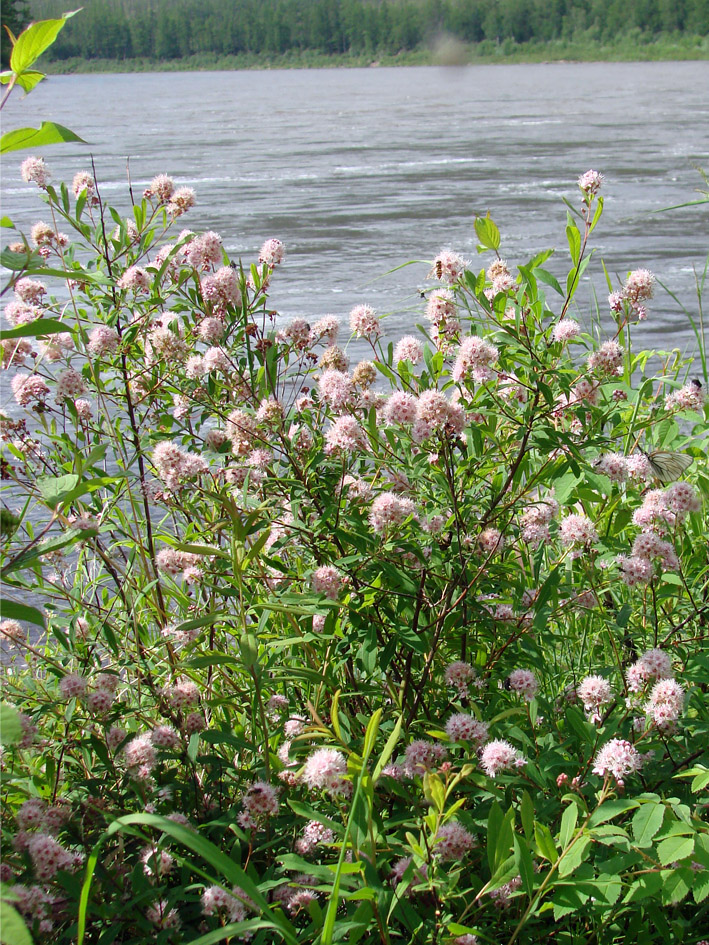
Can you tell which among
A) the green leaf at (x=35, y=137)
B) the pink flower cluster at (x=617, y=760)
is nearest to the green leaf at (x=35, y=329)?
the green leaf at (x=35, y=137)

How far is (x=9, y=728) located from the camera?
119 cm

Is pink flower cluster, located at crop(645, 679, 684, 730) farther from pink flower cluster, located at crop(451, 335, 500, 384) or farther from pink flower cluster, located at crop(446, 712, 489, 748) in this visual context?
pink flower cluster, located at crop(451, 335, 500, 384)

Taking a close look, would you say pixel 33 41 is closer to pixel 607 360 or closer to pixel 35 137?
pixel 35 137

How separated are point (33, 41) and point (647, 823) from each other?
4.97 feet

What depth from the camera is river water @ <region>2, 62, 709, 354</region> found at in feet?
29.7

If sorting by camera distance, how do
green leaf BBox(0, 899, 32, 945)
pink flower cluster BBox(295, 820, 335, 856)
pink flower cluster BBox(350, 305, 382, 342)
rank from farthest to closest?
pink flower cluster BBox(350, 305, 382, 342)
pink flower cluster BBox(295, 820, 335, 856)
green leaf BBox(0, 899, 32, 945)

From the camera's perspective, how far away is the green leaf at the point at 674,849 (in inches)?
57.4

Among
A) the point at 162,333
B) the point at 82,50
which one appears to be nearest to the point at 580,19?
the point at 82,50

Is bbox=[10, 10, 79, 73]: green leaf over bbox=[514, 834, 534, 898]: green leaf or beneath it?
Answer: over

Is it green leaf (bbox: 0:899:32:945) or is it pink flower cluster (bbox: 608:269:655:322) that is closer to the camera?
green leaf (bbox: 0:899:32:945)

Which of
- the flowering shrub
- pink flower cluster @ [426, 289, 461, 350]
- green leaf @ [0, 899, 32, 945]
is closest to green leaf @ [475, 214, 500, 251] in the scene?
the flowering shrub

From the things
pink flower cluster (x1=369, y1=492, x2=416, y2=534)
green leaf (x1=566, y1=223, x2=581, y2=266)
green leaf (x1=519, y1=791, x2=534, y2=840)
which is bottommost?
green leaf (x1=519, y1=791, x2=534, y2=840)

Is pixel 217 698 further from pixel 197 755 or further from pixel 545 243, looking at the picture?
pixel 545 243

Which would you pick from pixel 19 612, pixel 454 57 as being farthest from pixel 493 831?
pixel 454 57
